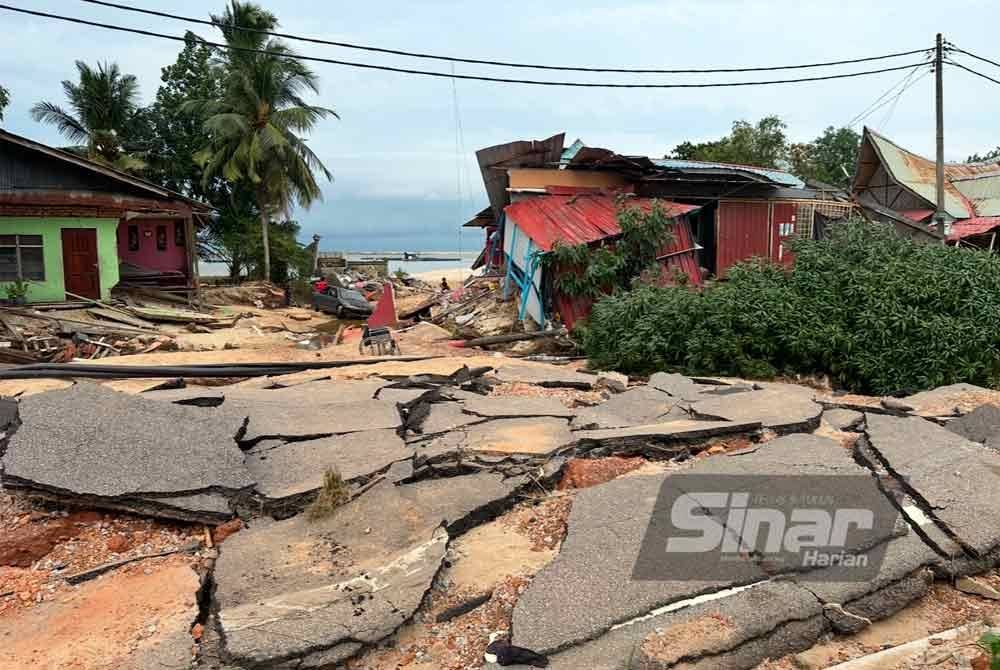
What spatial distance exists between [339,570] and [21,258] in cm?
1659

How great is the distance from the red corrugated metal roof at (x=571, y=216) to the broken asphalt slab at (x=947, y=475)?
8.68 meters

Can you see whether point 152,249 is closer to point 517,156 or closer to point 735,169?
point 517,156

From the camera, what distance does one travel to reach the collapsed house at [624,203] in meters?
14.1

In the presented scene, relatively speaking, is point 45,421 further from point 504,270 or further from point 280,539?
point 504,270

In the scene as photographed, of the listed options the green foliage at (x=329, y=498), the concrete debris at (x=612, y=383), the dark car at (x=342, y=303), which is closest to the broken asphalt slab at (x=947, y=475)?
the concrete debris at (x=612, y=383)

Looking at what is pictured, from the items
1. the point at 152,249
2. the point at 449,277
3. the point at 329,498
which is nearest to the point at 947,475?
the point at 329,498

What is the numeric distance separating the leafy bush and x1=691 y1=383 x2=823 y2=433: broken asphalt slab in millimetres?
2640

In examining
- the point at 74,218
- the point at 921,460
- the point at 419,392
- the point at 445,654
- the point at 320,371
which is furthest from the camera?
the point at 74,218

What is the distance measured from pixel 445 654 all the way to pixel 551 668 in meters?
0.50

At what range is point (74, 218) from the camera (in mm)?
16781

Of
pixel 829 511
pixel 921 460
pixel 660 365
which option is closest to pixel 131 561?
pixel 829 511

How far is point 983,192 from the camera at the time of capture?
24.0 meters

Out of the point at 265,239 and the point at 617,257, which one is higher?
the point at 265,239

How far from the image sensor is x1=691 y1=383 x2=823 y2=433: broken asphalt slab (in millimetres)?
5555
